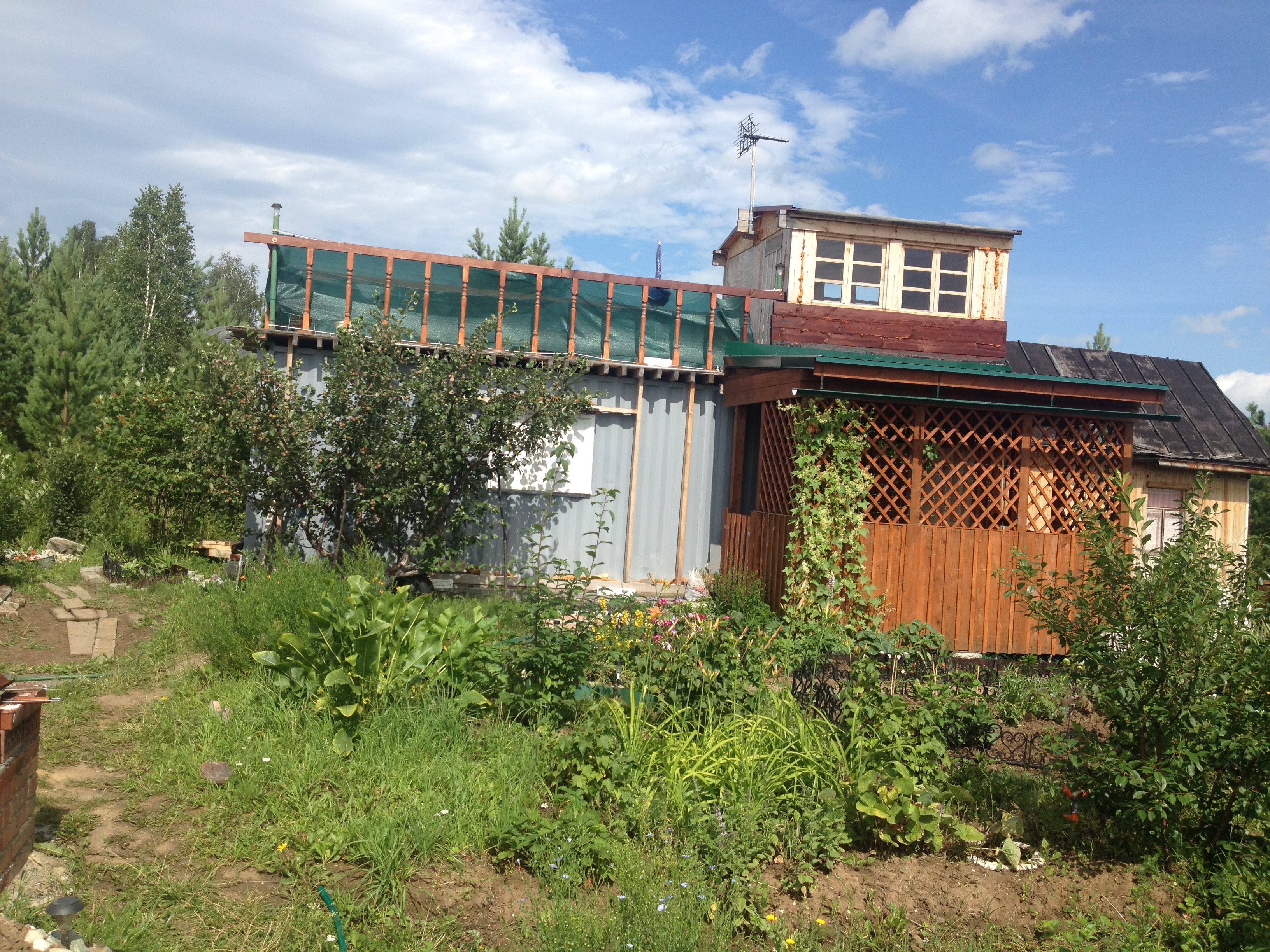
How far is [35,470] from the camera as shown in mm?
16438

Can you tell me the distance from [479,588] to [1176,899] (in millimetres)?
8308

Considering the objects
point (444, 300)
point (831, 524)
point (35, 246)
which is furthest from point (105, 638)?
point (35, 246)

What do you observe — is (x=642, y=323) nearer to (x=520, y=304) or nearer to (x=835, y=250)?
(x=520, y=304)

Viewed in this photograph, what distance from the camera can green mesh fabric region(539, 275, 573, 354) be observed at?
11.9 m

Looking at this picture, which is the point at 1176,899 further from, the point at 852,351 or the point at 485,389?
the point at 852,351

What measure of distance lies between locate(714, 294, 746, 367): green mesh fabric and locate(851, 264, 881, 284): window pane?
1.79 metres

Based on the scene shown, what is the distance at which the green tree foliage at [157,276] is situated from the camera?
29422mm

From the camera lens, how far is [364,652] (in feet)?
16.8

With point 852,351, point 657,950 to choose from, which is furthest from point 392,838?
point 852,351

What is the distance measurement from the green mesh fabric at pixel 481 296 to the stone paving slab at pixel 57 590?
17.4 feet

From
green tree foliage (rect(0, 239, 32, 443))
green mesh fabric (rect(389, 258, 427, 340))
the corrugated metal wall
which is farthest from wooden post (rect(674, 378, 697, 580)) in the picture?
green tree foliage (rect(0, 239, 32, 443))

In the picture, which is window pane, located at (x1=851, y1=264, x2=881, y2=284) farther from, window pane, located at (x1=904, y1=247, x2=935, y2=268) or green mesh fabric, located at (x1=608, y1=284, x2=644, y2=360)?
green mesh fabric, located at (x1=608, y1=284, x2=644, y2=360)

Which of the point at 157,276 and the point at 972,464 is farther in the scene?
the point at 157,276

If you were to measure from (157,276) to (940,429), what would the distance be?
3114 cm
